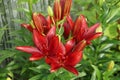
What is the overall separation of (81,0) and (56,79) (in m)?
0.94

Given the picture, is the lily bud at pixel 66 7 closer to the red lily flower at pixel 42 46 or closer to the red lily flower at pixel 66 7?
the red lily flower at pixel 66 7

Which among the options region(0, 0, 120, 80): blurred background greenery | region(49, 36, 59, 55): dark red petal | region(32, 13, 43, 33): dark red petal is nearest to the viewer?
region(49, 36, 59, 55): dark red petal

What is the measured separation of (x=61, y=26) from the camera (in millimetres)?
1637

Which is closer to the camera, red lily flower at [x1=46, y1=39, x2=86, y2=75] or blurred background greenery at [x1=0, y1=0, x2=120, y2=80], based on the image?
red lily flower at [x1=46, y1=39, x2=86, y2=75]

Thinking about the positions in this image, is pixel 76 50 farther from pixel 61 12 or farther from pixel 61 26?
pixel 61 12

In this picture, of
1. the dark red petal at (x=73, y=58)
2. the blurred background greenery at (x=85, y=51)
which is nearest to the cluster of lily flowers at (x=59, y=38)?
the dark red petal at (x=73, y=58)

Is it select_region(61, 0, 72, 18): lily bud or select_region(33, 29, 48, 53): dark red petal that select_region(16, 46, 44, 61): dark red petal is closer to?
select_region(33, 29, 48, 53): dark red petal

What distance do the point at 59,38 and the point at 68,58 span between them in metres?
0.10

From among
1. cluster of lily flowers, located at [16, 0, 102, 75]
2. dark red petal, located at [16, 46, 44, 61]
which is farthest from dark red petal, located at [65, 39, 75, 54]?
dark red petal, located at [16, 46, 44, 61]

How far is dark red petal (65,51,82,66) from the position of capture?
153cm

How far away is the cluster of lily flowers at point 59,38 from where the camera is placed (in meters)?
1.55

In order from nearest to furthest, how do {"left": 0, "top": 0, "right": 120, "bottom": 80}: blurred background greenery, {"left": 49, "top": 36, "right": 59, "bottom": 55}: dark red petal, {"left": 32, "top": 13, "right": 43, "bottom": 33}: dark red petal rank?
{"left": 49, "top": 36, "right": 59, "bottom": 55}: dark red petal
{"left": 32, "top": 13, "right": 43, "bottom": 33}: dark red petal
{"left": 0, "top": 0, "right": 120, "bottom": 80}: blurred background greenery

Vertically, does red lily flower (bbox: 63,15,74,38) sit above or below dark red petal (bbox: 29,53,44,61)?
above

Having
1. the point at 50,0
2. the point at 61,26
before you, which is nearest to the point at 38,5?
the point at 50,0
